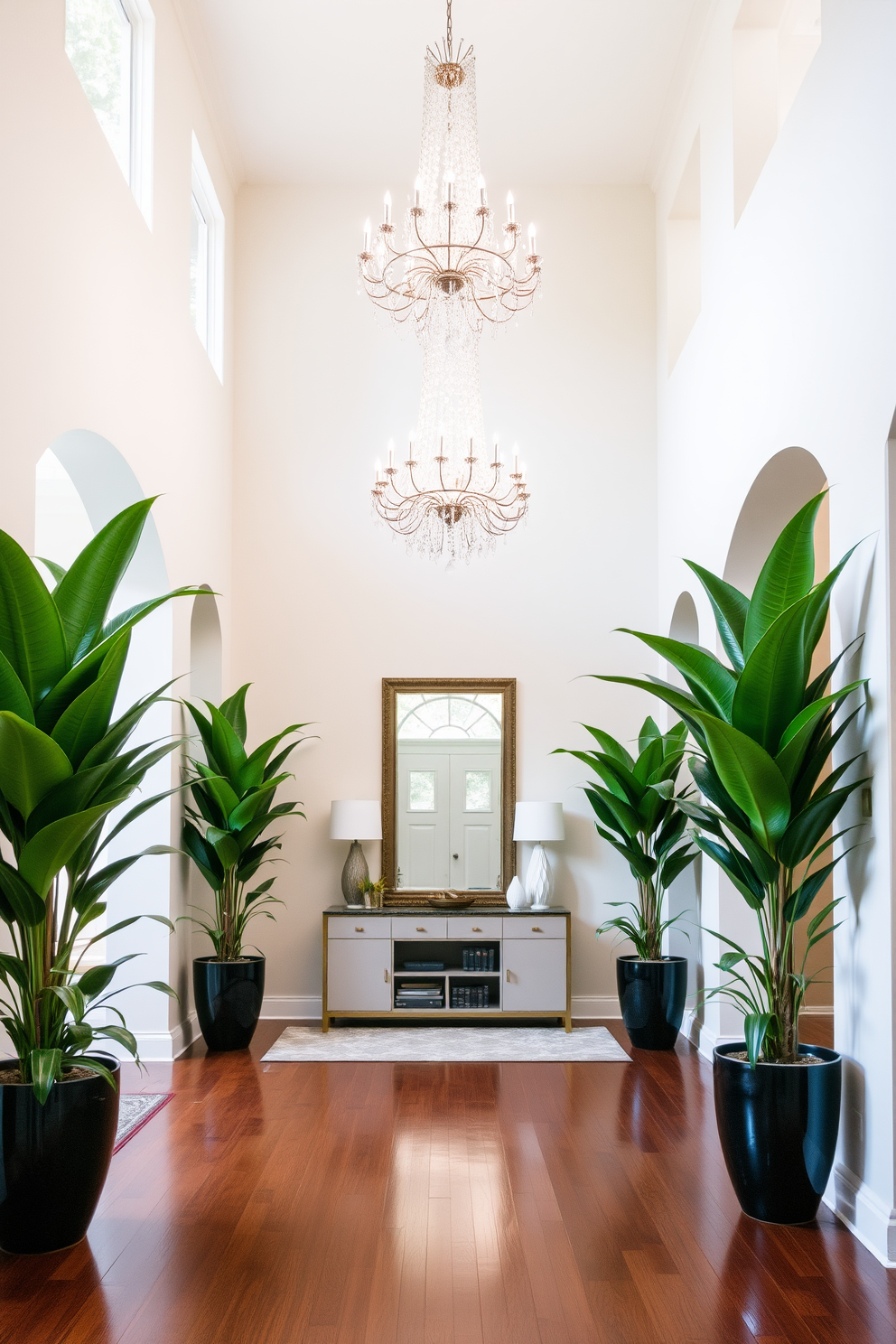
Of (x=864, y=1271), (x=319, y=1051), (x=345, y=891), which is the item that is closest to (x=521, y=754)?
(x=345, y=891)

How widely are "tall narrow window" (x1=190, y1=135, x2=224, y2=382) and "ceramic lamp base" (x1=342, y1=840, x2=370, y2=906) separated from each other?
2.89 meters

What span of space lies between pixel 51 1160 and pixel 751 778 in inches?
83.3

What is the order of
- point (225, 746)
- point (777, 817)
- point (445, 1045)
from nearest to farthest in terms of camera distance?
point (777, 817) → point (225, 746) → point (445, 1045)

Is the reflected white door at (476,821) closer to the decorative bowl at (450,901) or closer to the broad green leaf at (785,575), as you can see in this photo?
the decorative bowl at (450,901)

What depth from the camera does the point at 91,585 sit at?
9.79ft

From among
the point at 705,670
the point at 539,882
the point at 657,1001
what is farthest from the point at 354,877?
the point at 705,670

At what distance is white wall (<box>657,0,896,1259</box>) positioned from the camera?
3.03 meters

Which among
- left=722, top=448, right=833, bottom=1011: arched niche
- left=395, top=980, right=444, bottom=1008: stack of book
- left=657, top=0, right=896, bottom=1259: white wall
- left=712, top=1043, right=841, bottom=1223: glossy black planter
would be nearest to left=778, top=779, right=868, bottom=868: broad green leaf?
left=657, top=0, right=896, bottom=1259: white wall

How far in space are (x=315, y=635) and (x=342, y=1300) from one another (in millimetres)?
4384

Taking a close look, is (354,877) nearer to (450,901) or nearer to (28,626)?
(450,901)

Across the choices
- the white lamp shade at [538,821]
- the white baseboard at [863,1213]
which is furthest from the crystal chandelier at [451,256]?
the white baseboard at [863,1213]

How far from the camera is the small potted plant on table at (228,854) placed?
5430 millimetres

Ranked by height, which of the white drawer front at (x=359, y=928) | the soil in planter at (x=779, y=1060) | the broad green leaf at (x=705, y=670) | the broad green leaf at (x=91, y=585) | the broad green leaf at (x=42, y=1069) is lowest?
the white drawer front at (x=359, y=928)

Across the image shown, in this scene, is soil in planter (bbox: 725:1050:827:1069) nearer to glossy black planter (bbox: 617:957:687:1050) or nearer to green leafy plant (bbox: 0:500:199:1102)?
green leafy plant (bbox: 0:500:199:1102)
